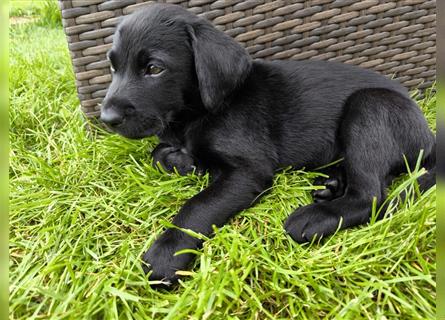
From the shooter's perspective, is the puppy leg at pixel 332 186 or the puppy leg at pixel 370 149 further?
the puppy leg at pixel 332 186

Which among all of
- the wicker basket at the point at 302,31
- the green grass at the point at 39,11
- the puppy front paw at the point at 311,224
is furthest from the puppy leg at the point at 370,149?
the green grass at the point at 39,11

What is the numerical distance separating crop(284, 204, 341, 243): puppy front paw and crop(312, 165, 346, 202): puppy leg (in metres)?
0.19

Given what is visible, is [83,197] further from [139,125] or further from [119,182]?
[139,125]

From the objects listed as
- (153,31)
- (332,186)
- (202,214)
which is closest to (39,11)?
(153,31)

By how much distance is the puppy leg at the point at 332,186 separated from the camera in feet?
6.94

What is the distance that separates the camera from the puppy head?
6.44ft

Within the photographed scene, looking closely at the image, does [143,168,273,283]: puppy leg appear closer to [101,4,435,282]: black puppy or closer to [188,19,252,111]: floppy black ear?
[101,4,435,282]: black puppy

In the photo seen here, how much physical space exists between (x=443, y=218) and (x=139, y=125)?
1463 millimetres

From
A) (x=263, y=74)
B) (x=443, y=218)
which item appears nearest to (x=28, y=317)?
(x=443, y=218)

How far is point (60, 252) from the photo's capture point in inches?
70.6

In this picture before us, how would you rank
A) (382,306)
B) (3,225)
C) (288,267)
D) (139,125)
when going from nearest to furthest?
(3,225)
(382,306)
(288,267)
(139,125)

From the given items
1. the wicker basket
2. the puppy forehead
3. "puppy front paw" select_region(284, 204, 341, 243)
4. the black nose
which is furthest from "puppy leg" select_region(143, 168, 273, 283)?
the wicker basket

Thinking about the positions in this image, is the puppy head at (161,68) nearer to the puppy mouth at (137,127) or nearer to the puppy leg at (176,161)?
the puppy mouth at (137,127)

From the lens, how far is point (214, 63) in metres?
2.00
